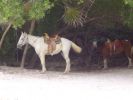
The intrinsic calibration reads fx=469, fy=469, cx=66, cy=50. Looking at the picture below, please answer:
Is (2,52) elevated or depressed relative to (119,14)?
depressed

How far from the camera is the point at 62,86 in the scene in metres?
12.1

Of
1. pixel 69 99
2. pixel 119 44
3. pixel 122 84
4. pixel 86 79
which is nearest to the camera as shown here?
pixel 69 99

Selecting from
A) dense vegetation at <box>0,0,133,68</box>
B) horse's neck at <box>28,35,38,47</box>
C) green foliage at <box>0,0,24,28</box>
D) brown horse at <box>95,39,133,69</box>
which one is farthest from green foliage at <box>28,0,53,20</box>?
brown horse at <box>95,39,133,69</box>

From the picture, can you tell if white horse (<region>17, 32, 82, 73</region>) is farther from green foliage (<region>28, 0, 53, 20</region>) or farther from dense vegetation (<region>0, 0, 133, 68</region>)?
green foliage (<region>28, 0, 53, 20</region>)

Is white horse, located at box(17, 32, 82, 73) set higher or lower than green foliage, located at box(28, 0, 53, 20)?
lower

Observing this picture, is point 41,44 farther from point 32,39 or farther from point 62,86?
point 62,86

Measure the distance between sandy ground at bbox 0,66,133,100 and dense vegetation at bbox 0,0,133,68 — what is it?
Answer: 5.93 ft

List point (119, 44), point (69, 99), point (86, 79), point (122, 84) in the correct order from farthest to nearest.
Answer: point (119, 44) → point (86, 79) → point (122, 84) → point (69, 99)

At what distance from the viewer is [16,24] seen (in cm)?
1445

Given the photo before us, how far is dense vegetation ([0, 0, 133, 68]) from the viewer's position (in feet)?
45.6

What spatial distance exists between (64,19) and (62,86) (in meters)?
4.08

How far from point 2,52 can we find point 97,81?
6966mm

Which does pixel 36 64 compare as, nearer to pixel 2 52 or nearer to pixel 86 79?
pixel 2 52

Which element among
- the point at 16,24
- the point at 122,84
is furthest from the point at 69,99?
the point at 16,24
